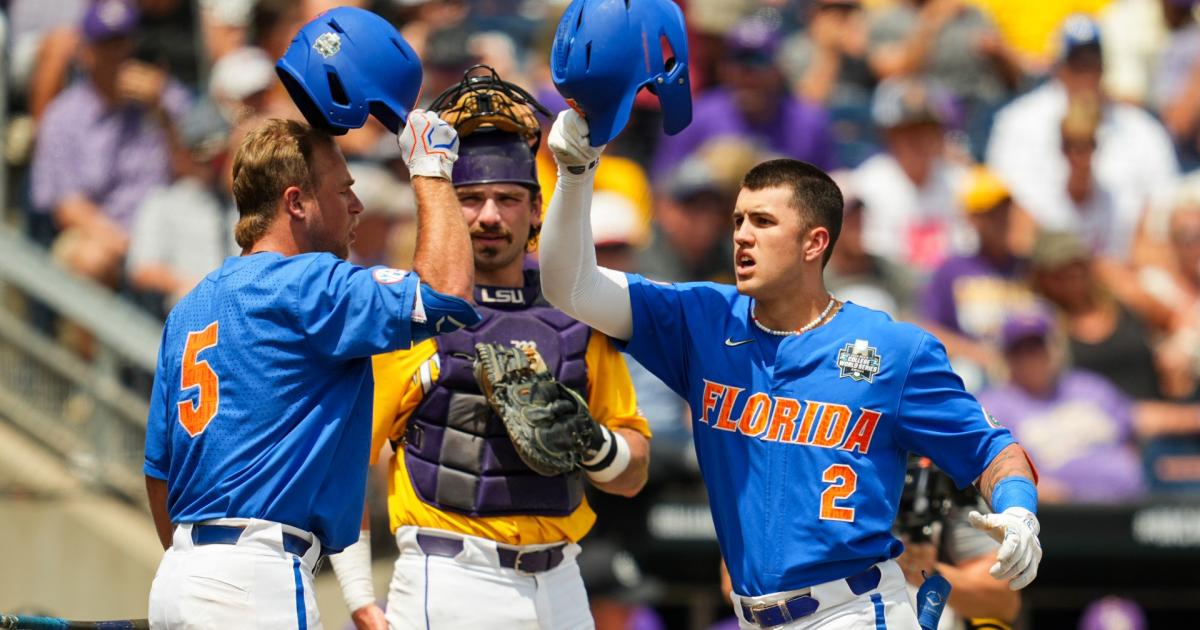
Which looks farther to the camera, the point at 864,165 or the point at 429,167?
the point at 864,165

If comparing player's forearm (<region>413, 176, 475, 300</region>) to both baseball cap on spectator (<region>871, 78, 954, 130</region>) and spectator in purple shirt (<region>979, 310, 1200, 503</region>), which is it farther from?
baseball cap on spectator (<region>871, 78, 954, 130</region>)

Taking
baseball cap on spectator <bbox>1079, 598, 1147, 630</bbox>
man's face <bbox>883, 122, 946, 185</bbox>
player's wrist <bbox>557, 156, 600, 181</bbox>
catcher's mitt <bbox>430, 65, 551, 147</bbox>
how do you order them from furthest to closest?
man's face <bbox>883, 122, 946, 185</bbox> → baseball cap on spectator <bbox>1079, 598, 1147, 630</bbox> → catcher's mitt <bbox>430, 65, 551, 147</bbox> → player's wrist <bbox>557, 156, 600, 181</bbox>

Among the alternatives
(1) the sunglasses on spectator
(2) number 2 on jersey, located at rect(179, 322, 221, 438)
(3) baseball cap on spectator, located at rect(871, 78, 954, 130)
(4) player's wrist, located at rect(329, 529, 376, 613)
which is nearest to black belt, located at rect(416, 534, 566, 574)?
(4) player's wrist, located at rect(329, 529, 376, 613)

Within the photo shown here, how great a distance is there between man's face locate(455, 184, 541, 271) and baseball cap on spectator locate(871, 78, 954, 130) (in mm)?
5220

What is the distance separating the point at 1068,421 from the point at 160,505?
4993 mm

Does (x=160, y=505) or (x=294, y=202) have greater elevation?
(x=294, y=202)

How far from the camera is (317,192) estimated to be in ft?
14.9

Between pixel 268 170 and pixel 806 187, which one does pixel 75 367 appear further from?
pixel 806 187

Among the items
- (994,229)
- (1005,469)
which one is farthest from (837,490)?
(994,229)

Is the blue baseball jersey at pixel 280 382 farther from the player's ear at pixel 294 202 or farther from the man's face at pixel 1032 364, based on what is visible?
the man's face at pixel 1032 364

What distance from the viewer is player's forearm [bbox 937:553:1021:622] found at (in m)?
5.58

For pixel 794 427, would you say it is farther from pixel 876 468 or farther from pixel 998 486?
pixel 998 486

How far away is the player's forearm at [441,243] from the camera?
14.4 ft

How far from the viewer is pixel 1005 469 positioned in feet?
15.5
